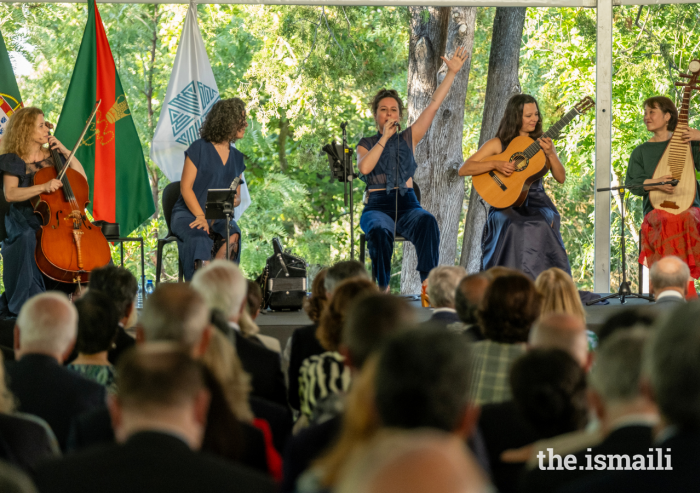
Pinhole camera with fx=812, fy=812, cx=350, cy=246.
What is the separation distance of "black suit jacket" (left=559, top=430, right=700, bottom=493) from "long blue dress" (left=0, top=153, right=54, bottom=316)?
4.19 meters

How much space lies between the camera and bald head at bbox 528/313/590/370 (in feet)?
6.19

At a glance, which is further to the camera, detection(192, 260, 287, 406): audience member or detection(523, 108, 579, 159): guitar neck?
detection(523, 108, 579, 159): guitar neck

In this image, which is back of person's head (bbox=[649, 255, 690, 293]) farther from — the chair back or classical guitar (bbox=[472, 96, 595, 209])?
the chair back

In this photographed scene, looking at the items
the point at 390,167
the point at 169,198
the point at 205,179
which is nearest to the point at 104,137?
the point at 169,198

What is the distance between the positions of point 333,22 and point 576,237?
4.95 meters

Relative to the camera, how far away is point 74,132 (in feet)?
20.9

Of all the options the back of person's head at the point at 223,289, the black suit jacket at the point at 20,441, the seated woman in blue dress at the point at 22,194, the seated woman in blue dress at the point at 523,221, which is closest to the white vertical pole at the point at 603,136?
the seated woman in blue dress at the point at 523,221

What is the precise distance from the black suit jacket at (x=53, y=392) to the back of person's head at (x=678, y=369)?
1447 mm

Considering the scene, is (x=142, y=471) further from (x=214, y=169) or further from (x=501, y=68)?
(x=501, y=68)

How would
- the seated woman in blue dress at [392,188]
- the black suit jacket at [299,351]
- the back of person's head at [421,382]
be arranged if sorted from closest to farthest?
the back of person's head at [421,382], the black suit jacket at [299,351], the seated woman in blue dress at [392,188]

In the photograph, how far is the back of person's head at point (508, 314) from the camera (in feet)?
7.83

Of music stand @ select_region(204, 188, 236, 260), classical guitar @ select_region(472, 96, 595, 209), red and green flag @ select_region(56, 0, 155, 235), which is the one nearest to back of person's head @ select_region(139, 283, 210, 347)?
music stand @ select_region(204, 188, 236, 260)

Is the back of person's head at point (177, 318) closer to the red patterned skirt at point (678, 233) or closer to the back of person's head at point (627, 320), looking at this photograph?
the back of person's head at point (627, 320)

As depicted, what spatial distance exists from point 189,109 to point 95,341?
458 centimetres
